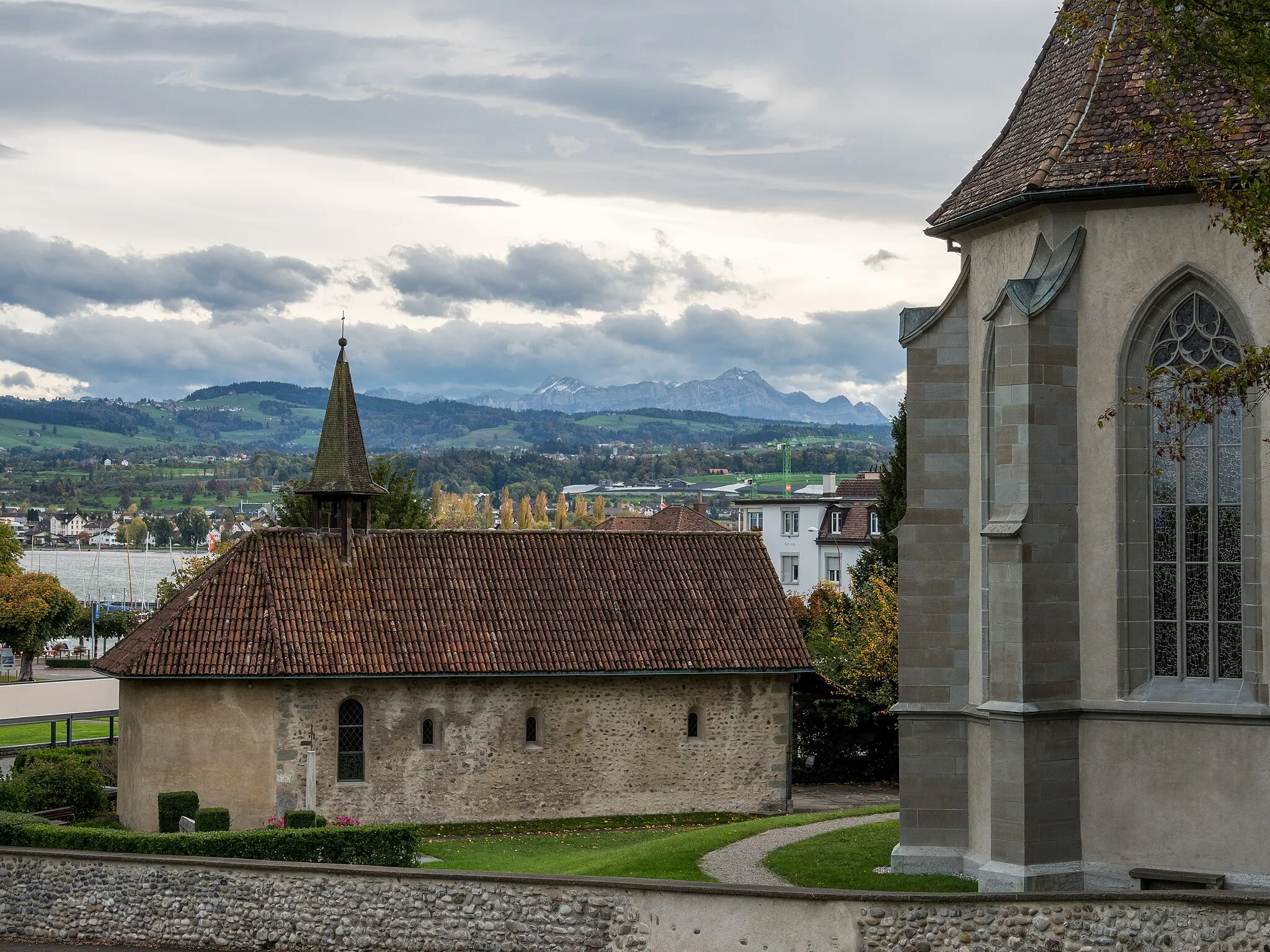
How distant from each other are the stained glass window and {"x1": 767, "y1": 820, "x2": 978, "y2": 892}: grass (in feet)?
14.0

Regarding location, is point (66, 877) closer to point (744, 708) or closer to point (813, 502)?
point (744, 708)

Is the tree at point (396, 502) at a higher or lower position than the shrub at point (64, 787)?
higher

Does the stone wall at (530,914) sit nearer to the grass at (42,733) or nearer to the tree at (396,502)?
the grass at (42,733)

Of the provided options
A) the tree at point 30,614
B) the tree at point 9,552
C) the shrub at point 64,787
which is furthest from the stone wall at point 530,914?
the tree at point 9,552

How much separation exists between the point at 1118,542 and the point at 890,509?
2801cm

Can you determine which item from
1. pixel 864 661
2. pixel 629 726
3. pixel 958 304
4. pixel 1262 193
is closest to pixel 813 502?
pixel 864 661

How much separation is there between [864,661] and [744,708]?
5306mm

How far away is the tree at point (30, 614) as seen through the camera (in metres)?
72.6

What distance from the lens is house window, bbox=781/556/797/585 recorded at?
305ft

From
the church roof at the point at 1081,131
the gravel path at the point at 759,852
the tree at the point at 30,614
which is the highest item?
the church roof at the point at 1081,131

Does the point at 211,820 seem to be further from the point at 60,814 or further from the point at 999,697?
the point at 999,697

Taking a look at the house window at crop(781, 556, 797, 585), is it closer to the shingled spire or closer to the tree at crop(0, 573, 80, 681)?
the tree at crop(0, 573, 80, 681)

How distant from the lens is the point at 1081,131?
19.9m

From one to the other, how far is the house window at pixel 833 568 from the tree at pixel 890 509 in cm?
3776
